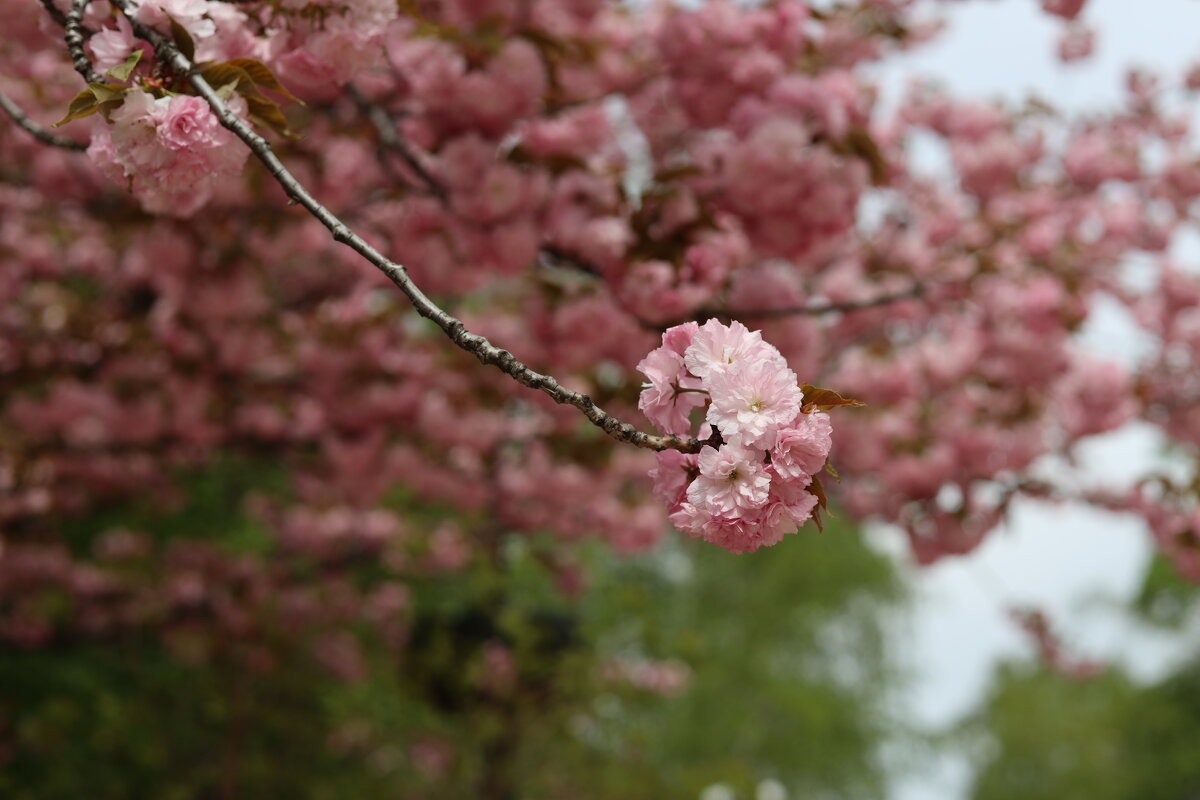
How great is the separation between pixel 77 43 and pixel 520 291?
329 centimetres

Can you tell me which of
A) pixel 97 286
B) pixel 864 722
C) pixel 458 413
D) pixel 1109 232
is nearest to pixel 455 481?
pixel 458 413

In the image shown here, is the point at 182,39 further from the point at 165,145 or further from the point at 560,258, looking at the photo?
the point at 560,258

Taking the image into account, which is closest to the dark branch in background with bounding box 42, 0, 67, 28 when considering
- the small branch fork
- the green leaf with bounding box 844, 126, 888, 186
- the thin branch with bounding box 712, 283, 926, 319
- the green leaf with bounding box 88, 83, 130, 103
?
the green leaf with bounding box 88, 83, 130, 103

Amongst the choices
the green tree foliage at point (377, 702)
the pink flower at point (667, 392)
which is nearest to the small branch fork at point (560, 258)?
the pink flower at point (667, 392)

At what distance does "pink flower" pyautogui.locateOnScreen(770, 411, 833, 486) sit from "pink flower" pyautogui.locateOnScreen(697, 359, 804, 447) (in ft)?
0.04

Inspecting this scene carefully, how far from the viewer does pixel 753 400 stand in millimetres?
916

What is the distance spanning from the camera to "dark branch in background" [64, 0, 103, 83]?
3.67 feet

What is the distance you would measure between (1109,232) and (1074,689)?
16090mm

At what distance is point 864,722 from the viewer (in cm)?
1118

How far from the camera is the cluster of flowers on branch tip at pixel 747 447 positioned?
0.91 meters

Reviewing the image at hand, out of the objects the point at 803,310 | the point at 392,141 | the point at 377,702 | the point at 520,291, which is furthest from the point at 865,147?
the point at 377,702

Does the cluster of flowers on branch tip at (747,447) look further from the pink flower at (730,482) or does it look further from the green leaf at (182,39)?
the green leaf at (182,39)

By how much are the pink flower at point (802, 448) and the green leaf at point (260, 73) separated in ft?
2.41

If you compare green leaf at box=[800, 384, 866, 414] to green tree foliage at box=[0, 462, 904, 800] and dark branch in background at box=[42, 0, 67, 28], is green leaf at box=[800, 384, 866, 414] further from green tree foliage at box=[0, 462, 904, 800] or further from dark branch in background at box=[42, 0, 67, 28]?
green tree foliage at box=[0, 462, 904, 800]
